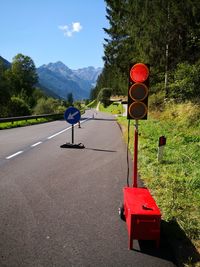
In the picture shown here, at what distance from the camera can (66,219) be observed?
18.3ft

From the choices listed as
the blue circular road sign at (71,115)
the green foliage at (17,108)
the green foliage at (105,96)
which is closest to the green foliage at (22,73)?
the green foliage at (105,96)

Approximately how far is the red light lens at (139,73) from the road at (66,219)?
2.24 metres

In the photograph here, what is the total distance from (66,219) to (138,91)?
Answer: 2531 millimetres

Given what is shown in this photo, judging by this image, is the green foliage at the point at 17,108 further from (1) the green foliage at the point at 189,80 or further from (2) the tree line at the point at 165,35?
(1) the green foliage at the point at 189,80

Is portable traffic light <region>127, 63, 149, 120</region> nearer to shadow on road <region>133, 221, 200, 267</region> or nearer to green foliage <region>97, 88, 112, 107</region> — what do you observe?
shadow on road <region>133, 221, 200, 267</region>

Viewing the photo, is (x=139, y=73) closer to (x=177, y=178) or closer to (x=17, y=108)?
(x=177, y=178)

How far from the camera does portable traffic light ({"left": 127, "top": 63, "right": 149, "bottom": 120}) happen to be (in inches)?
250

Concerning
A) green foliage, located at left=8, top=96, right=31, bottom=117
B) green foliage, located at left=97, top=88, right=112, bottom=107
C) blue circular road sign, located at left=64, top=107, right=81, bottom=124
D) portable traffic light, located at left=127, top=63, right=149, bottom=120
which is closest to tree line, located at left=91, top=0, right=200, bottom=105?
blue circular road sign, located at left=64, top=107, right=81, bottom=124

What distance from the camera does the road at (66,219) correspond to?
A: 4.26m

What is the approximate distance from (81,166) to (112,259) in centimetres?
626

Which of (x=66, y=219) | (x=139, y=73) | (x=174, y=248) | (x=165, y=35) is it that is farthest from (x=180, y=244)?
(x=165, y=35)

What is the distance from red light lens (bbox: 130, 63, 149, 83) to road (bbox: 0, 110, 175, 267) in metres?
2.24

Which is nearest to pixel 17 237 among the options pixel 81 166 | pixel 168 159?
pixel 81 166

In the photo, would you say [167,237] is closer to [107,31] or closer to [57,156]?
[57,156]
